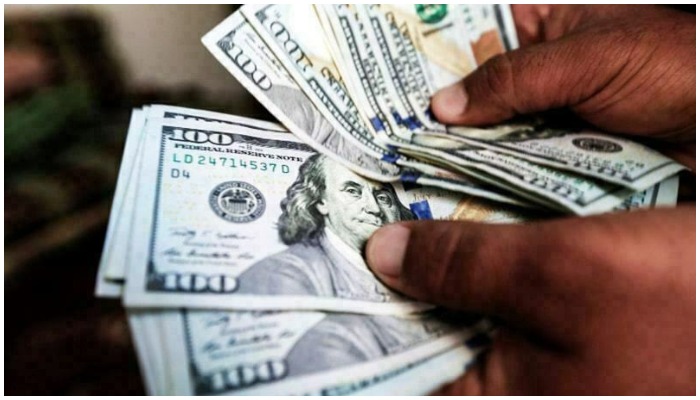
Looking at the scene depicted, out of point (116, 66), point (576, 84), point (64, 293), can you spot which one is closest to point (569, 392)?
point (576, 84)

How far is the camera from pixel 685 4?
0.97m

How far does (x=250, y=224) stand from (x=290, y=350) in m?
0.17

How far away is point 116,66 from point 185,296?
1816 mm

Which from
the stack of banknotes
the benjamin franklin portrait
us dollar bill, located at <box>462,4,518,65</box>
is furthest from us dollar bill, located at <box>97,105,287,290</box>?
us dollar bill, located at <box>462,4,518,65</box>

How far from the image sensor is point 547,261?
0.49m

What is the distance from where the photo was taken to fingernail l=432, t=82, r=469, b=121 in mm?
890

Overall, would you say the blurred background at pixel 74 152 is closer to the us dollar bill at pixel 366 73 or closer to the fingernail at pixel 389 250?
the us dollar bill at pixel 366 73

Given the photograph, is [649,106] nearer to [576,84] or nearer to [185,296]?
[576,84]

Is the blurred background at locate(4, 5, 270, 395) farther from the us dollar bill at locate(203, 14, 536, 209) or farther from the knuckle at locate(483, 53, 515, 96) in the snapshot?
the knuckle at locate(483, 53, 515, 96)

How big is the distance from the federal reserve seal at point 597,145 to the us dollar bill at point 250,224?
0.28m

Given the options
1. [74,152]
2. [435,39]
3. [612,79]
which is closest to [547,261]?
[612,79]

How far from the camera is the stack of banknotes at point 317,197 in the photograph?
0.56 meters

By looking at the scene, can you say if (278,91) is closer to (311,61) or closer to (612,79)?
(311,61)

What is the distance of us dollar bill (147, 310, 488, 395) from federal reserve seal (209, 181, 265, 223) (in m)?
0.13
